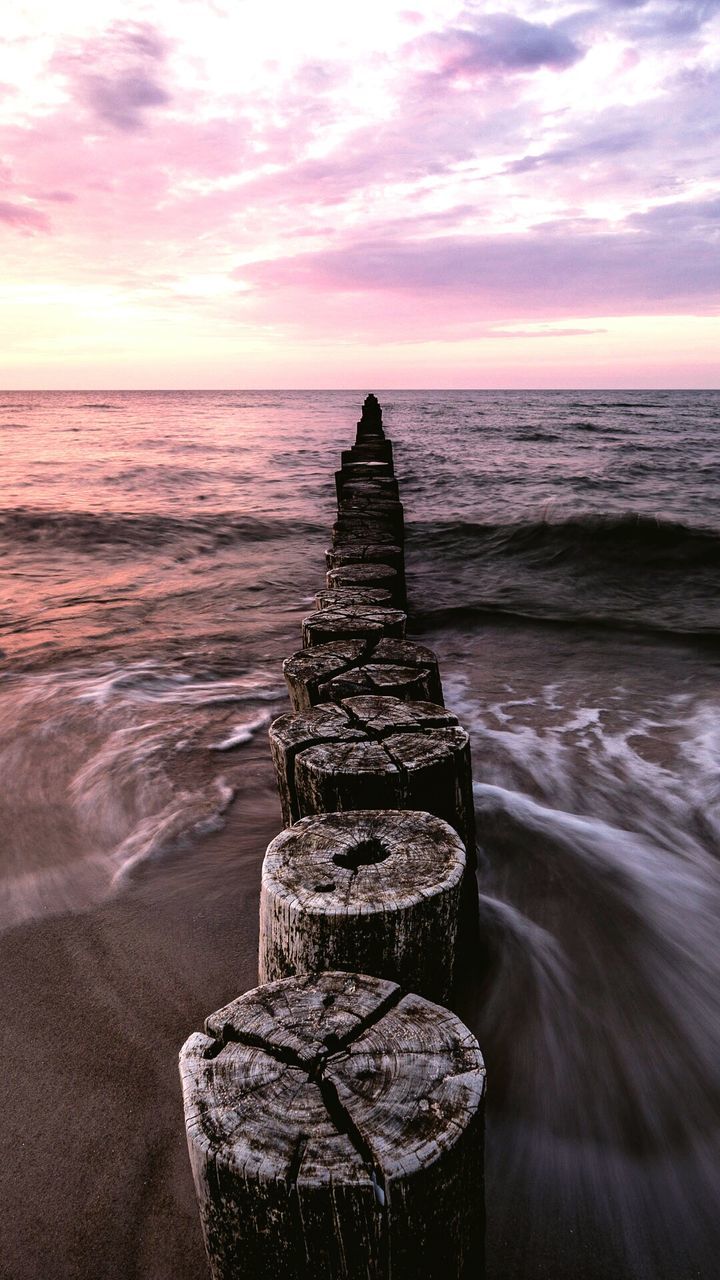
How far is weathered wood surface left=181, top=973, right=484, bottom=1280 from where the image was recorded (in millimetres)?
1020

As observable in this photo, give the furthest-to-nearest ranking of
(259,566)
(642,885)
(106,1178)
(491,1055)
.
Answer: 1. (259,566)
2. (642,885)
3. (491,1055)
4. (106,1178)

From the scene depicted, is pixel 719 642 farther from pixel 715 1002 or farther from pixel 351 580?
pixel 715 1002

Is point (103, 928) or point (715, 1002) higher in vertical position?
point (103, 928)

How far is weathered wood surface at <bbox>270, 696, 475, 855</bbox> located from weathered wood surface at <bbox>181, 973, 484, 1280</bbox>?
793mm

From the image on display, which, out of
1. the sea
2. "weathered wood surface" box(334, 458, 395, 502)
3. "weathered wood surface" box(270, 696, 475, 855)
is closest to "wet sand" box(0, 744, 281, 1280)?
the sea

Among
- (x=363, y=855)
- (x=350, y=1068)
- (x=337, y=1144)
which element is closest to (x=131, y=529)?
(x=363, y=855)

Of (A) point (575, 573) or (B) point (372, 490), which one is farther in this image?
(A) point (575, 573)

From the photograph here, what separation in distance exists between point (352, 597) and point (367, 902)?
2380 mm

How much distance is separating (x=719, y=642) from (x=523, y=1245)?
6.39 metres

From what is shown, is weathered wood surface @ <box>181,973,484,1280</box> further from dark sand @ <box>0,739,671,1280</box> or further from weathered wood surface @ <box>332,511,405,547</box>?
weathered wood surface @ <box>332,511,405,547</box>

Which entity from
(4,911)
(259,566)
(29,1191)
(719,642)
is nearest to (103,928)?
(4,911)

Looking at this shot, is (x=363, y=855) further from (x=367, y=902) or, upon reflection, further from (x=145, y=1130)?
(x=145, y=1130)

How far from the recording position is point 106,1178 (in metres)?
1.92

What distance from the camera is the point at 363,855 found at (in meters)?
1.71
